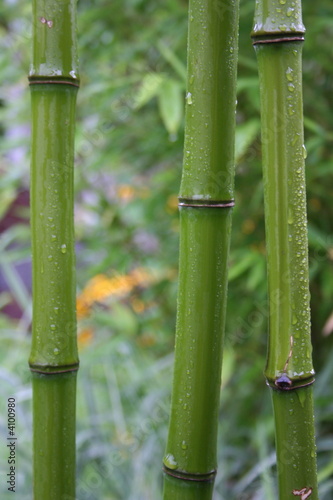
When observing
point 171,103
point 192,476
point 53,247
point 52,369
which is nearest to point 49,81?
point 53,247

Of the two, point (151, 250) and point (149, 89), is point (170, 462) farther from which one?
point (151, 250)

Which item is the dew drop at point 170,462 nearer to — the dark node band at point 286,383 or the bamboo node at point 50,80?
the dark node band at point 286,383

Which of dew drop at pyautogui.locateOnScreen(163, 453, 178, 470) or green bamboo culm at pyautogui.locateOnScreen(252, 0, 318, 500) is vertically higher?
green bamboo culm at pyautogui.locateOnScreen(252, 0, 318, 500)

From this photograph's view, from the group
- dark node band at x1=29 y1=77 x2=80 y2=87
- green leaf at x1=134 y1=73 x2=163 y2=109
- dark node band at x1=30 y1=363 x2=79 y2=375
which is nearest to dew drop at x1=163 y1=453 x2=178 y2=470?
dark node band at x1=30 y1=363 x2=79 y2=375

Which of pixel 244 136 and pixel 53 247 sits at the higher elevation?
pixel 244 136

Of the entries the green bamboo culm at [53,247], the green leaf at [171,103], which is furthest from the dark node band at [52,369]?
the green leaf at [171,103]

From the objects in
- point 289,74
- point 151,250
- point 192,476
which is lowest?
point 192,476

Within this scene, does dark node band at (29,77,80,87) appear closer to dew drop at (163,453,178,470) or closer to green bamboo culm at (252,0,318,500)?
green bamboo culm at (252,0,318,500)

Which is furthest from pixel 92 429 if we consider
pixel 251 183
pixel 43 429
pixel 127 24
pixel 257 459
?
pixel 127 24
